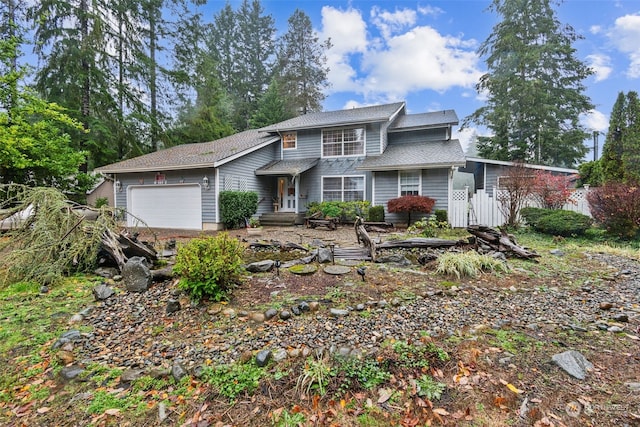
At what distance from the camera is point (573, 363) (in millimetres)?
2381

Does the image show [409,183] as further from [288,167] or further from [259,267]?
[259,267]

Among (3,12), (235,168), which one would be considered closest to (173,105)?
(3,12)

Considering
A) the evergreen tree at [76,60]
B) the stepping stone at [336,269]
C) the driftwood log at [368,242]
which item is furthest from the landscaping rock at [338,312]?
the evergreen tree at [76,60]

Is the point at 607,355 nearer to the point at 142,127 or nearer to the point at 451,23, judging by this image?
the point at 451,23

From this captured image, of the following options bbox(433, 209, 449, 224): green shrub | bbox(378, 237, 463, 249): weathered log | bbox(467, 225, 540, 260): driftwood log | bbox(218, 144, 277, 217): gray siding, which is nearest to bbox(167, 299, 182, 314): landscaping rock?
bbox(378, 237, 463, 249): weathered log

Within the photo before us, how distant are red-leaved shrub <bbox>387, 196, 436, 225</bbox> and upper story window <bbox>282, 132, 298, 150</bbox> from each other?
250 inches

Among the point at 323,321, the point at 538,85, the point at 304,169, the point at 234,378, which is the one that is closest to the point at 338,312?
the point at 323,321

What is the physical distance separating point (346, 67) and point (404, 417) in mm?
24994

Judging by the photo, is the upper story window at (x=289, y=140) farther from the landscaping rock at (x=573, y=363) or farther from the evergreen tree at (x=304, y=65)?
the landscaping rock at (x=573, y=363)

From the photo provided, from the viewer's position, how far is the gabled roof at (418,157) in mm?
11328

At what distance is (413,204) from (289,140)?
→ 24.4 ft

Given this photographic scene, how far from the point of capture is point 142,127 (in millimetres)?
→ 17859

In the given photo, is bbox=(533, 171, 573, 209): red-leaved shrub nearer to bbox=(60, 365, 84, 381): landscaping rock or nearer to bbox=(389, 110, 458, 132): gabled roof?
bbox=(389, 110, 458, 132): gabled roof

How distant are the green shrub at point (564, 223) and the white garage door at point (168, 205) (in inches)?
487
